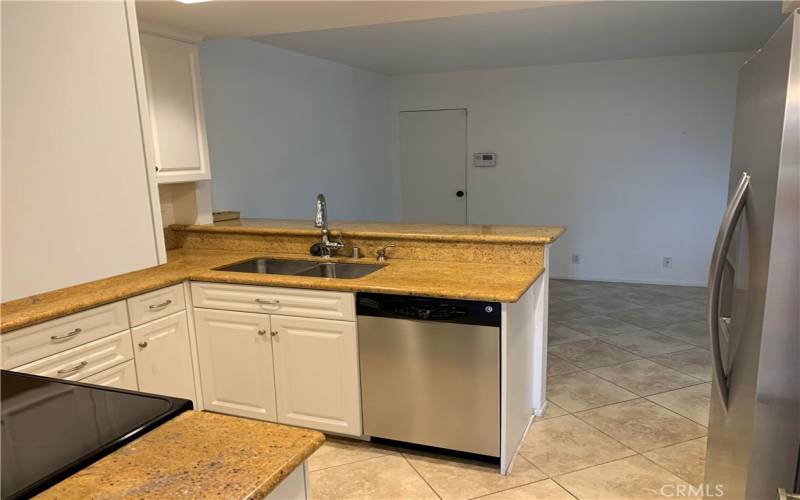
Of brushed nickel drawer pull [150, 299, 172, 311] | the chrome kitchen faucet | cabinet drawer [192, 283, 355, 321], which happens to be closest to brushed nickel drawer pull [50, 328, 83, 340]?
brushed nickel drawer pull [150, 299, 172, 311]

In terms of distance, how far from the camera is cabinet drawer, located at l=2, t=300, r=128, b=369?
200cm

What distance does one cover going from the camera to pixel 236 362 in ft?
9.16

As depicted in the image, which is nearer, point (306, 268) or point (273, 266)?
point (306, 268)

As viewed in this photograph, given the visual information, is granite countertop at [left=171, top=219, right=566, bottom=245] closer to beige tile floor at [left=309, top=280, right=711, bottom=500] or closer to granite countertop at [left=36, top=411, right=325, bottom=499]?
beige tile floor at [left=309, top=280, right=711, bottom=500]

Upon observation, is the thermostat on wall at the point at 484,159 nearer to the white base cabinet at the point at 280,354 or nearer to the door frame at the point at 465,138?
the door frame at the point at 465,138

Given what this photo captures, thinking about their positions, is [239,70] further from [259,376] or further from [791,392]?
[791,392]

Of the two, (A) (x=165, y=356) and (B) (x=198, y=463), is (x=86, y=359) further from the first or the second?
(B) (x=198, y=463)

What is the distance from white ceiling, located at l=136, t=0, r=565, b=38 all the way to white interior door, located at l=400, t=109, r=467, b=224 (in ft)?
11.7

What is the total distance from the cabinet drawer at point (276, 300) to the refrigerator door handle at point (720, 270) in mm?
1505

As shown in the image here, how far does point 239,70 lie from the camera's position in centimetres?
412

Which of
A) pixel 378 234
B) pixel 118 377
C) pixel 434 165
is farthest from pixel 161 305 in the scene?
pixel 434 165

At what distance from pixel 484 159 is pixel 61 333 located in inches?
197

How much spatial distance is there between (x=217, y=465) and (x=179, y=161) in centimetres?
260

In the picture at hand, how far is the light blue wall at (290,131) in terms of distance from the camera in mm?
4004
